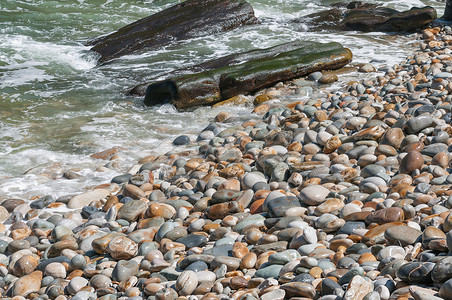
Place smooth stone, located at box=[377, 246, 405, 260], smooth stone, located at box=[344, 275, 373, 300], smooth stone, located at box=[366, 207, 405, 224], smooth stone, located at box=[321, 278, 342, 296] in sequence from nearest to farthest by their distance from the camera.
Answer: smooth stone, located at box=[344, 275, 373, 300], smooth stone, located at box=[321, 278, 342, 296], smooth stone, located at box=[377, 246, 405, 260], smooth stone, located at box=[366, 207, 405, 224]

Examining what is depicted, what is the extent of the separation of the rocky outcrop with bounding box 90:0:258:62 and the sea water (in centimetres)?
26

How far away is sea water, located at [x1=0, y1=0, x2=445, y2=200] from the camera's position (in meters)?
6.01

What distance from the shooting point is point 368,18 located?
11.1m

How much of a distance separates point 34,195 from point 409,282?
377cm

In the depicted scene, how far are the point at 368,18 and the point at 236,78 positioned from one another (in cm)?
475

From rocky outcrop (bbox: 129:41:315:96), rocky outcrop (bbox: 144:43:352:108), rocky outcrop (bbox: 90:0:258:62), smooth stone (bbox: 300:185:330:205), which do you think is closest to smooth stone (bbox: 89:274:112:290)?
smooth stone (bbox: 300:185:330:205)

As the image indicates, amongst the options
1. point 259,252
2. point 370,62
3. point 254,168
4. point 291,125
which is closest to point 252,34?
point 370,62

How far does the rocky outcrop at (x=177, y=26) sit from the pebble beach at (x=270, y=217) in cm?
479

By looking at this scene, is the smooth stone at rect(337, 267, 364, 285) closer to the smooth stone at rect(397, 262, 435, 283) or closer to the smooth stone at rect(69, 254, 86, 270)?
the smooth stone at rect(397, 262, 435, 283)

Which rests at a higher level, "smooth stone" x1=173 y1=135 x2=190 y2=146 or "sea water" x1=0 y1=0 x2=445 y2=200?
"sea water" x1=0 y1=0 x2=445 y2=200

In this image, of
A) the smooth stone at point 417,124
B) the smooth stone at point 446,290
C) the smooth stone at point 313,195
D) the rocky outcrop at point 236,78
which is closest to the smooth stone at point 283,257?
the smooth stone at point 313,195

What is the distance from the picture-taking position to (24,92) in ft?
28.7

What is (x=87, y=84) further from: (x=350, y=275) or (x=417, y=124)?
(x=350, y=275)

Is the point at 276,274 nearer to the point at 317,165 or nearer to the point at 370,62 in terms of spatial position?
the point at 317,165
